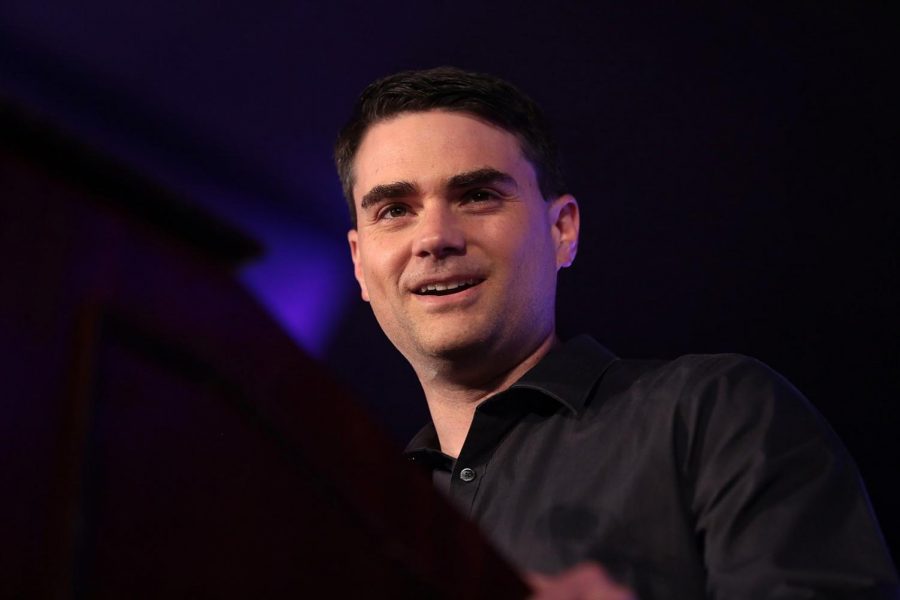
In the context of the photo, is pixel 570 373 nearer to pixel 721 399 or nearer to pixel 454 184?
pixel 721 399

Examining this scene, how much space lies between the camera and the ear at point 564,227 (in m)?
2.05

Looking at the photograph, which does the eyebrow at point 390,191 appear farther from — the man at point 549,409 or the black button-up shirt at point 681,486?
the black button-up shirt at point 681,486

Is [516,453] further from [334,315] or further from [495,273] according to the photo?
[334,315]

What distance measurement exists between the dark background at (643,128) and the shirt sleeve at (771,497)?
3.89ft

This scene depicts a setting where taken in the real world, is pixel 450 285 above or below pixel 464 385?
above

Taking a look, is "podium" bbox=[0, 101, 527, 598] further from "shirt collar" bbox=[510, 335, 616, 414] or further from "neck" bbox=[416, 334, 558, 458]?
"neck" bbox=[416, 334, 558, 458]

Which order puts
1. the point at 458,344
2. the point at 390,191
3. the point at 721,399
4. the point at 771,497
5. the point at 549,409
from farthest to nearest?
the point at 390,191 < the point at 458,344 < the point at 549,409 < the point at 721,399 < the point at 771,497

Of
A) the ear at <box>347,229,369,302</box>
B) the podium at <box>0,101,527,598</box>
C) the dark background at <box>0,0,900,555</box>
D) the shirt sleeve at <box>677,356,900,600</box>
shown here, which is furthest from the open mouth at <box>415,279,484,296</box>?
the podium at <box>0,101,527,598</box>

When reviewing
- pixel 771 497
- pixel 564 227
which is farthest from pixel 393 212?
pixel 771 497

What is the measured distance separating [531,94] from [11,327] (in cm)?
211

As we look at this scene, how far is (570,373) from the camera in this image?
1.67 metres

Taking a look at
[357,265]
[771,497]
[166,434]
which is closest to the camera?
[166,434]

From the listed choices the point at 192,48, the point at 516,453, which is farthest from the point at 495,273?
the point at 192,48

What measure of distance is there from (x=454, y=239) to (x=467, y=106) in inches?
13.1
